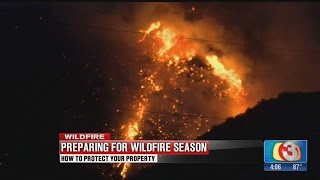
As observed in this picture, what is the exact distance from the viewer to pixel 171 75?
14.3 ft

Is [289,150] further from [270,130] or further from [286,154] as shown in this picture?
[270,130]

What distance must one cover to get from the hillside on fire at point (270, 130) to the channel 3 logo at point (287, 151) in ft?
0.27

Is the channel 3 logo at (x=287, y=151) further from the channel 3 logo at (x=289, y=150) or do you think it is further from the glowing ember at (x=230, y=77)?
the glowing ember at (x=230, y=77)

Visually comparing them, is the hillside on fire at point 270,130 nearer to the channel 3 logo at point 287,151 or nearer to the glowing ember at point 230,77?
the channel 3 logo at point 287,151

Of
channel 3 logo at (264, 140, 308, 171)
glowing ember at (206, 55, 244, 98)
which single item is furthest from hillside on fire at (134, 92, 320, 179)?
glowing ember at (206, 55, 244, 98)

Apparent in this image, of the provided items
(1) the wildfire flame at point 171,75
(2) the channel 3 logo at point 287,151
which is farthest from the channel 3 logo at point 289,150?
(1) the wildfire flame at point 171,75

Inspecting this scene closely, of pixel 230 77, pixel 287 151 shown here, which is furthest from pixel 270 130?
pixel 230 77

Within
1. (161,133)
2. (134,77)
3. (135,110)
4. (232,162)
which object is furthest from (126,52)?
(232,162)

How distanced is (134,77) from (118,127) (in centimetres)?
55

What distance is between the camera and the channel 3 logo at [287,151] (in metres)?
4.23

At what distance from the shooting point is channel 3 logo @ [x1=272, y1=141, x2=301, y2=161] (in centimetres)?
423

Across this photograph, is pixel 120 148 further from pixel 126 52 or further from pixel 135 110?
pixel 126 52

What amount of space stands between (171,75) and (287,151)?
1.42 m

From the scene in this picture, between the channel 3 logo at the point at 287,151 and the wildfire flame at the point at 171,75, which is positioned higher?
the wildfire flame at the point at 171,75
